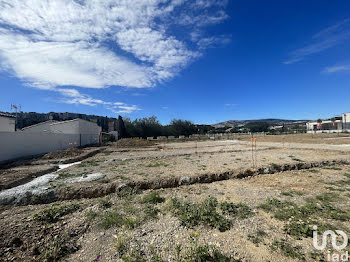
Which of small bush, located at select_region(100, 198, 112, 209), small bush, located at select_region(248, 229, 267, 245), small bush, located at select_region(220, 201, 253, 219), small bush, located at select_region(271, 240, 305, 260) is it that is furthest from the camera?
small bush, located at select_region(100, 198, 112, 209)

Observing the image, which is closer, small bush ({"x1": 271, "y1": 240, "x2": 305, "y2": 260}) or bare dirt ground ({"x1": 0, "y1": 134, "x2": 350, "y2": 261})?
small bush ({"x1": 271, "y1": 240, "x2": 305, "y2": 260})

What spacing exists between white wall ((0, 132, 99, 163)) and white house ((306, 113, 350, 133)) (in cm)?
6249

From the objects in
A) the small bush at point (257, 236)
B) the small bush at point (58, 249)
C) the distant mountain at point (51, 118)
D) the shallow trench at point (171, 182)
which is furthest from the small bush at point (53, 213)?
the distant mountain at point (51, 118)

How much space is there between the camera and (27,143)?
1227 cm

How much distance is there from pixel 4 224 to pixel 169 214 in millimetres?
3369

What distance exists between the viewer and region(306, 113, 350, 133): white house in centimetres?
4710

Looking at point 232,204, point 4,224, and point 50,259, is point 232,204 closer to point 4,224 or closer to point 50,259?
point 50,259

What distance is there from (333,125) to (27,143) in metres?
81.0

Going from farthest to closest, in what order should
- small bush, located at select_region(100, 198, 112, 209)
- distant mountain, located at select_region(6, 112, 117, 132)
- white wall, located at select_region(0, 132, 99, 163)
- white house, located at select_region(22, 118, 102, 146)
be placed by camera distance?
distant mountain, located at select_region(6, 112, 117, 132), white house, located at select_region(22, 118, 102, 146), white wall, located at select_region(0, 132, 99, 163), small bush, located at select_region(100, 198, 112, 209)

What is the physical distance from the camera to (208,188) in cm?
529

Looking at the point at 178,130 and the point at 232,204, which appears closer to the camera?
the point at 232,204

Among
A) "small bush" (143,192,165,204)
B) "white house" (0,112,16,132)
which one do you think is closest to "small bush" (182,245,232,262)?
"small bush" (143,192,165,204)

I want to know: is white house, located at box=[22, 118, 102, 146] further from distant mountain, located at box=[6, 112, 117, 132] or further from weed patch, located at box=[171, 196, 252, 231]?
weed patch, located at box=[171, 196, 252, 231]

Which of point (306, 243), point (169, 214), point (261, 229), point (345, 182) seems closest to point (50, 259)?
point (169, 214)
